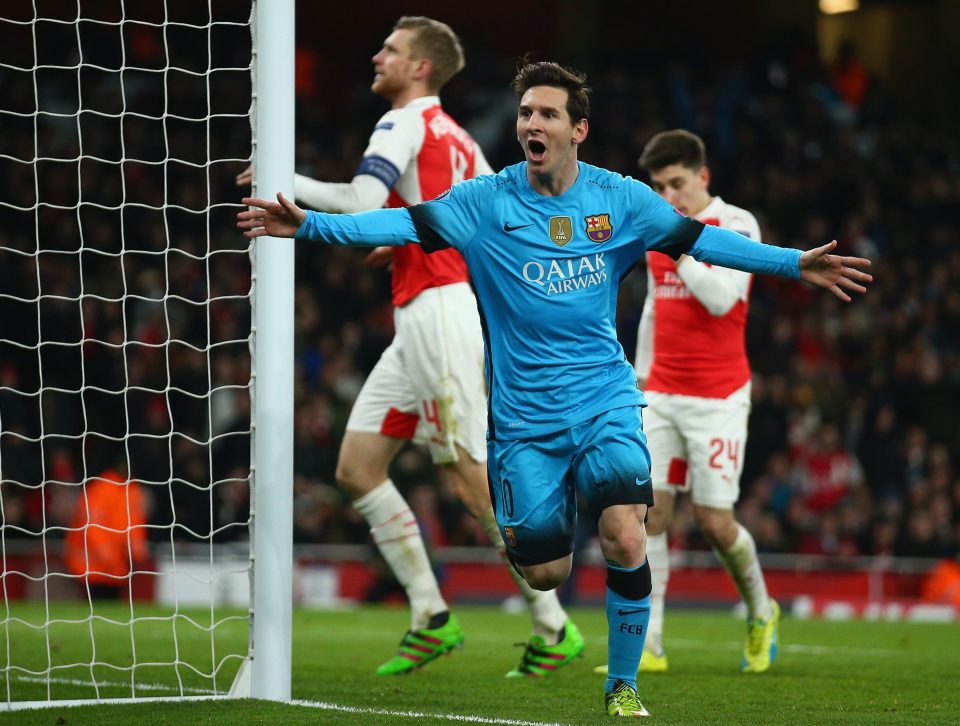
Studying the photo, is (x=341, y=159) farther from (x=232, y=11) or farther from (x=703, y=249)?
(x=703, y=249)

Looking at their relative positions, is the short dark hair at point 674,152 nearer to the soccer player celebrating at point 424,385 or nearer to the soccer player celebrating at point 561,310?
the soccer player celebrating at point 424,385

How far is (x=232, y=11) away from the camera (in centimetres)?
2089

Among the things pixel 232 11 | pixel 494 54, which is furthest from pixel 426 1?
pixel 232 11

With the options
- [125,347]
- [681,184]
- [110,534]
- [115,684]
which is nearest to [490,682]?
[115,684]

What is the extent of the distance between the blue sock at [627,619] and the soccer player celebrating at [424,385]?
158 cm

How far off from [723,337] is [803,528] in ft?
29.3

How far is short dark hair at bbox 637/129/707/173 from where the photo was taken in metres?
7.26

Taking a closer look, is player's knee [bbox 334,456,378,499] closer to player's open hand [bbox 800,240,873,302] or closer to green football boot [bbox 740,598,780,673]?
green football boot [bbox 740,598,780,673]

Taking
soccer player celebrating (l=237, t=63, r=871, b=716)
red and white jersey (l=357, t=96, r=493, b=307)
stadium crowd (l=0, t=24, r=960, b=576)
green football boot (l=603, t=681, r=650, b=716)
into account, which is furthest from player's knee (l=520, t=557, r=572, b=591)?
stadium crowd (l=0, t=24, r=960, b=576)

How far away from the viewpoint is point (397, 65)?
273 inches

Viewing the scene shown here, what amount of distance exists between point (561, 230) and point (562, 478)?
2.91 feet

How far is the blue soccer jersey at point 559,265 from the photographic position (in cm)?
520

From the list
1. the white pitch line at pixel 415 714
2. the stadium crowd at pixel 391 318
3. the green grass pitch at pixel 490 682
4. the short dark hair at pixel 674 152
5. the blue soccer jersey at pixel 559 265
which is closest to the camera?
the white pitch line at pixel 415 714

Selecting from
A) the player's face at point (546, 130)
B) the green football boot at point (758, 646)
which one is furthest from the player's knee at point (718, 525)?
the player's face at point (546, 130)
